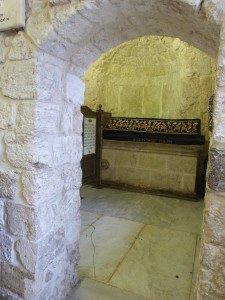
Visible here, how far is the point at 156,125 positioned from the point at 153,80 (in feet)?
3.44

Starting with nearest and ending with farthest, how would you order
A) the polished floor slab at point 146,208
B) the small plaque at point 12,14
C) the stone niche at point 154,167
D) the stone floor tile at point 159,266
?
1. the small plaque at point 12,14
2. the stone floor tile at point 159,266
3. the polished floor slab at point 146,208
4. the stone niche at point 154,167

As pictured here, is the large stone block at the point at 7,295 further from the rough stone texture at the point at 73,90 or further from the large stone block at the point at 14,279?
the rough stone texture at the point at 73,90

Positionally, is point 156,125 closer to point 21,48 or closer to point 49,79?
point 49,79

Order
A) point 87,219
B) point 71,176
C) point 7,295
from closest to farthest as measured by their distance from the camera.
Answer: point 7,295, point 71,176, point 87,219

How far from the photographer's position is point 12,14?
1.13 meters

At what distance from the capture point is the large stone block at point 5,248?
132cm

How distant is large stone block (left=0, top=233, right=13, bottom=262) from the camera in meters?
1.32

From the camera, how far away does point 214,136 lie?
858mm

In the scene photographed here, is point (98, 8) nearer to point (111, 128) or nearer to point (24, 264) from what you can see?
point (24, 264)

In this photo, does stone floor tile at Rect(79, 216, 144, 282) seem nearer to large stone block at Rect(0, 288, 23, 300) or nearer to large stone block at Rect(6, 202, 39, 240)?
large stone block at Rect(0, 288, 23, 300)

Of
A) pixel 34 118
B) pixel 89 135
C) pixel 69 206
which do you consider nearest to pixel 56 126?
pixel 34 118

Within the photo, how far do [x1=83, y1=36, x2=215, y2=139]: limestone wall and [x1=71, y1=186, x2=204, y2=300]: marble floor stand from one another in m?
1.69

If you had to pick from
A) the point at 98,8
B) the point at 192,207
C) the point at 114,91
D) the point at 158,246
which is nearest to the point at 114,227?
the point at 158,246

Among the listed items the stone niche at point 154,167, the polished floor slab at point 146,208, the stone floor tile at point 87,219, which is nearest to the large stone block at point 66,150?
the stone floor tile at point 87,219
